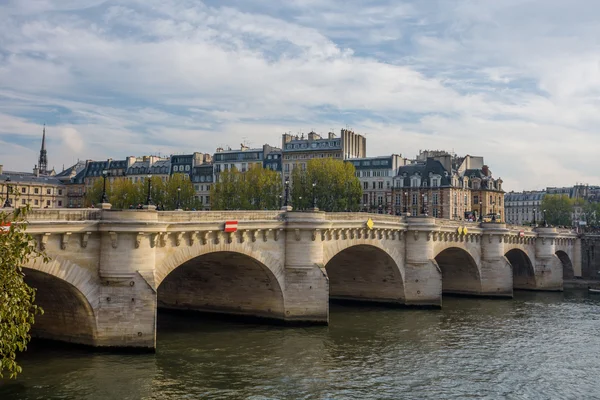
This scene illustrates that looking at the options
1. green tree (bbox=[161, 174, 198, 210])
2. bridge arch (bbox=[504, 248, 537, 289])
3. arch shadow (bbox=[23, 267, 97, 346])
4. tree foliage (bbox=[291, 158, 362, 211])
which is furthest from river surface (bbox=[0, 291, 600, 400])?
green tree (bbox=[161, 174, 198, 210])

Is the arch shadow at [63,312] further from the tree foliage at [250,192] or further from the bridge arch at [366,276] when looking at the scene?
the tree foliage at [250,192]

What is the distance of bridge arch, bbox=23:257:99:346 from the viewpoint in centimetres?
3052

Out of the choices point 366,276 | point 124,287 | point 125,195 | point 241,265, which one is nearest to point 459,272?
point 366,276

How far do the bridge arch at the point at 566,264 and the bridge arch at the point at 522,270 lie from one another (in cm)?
1393

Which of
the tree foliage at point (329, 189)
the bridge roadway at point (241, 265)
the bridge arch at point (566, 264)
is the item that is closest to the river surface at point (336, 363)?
the bridge roadway at point (241, 265)

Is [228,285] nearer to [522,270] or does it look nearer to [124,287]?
[124,287]

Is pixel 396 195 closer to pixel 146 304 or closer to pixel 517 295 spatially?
pixel 517 295

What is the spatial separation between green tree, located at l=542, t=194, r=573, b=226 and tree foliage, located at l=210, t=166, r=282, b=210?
76527 mm

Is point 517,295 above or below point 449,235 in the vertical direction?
below

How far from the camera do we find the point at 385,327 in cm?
4647

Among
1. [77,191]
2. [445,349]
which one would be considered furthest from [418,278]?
[77,191]

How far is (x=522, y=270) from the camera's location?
80.8 meters

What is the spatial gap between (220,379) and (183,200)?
7774 cm

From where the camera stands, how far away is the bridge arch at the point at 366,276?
56438 mm
